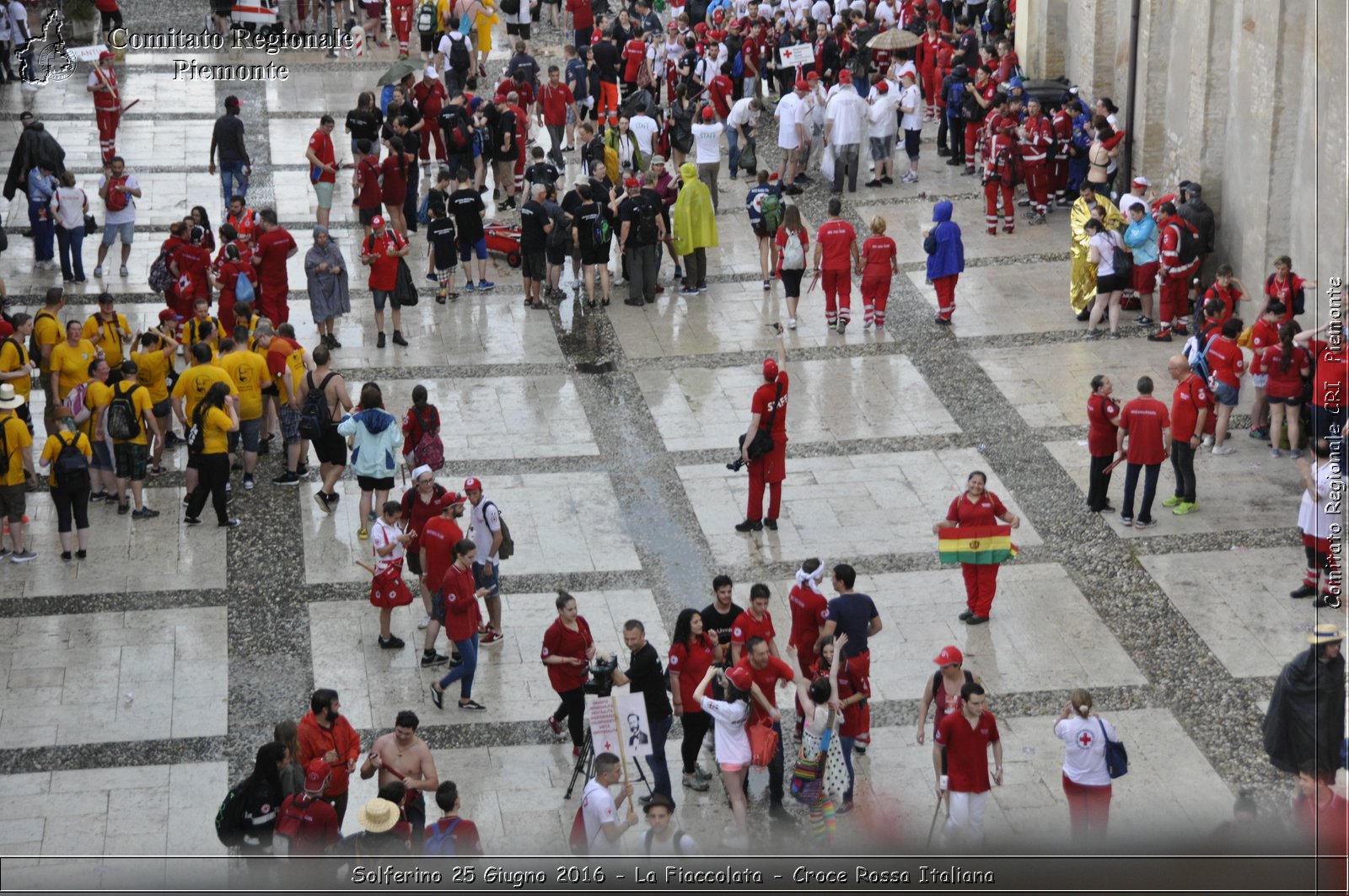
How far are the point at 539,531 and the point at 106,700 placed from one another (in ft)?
13.6

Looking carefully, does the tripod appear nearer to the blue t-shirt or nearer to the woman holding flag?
the blue t-shirt

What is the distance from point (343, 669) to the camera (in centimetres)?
1441

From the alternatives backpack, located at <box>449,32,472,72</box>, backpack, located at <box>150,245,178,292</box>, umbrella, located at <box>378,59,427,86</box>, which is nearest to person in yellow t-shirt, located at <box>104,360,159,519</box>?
backpack, located at <box>150,245,178,292</box>

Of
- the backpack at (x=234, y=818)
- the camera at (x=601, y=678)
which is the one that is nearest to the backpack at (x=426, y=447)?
the camera at (x=601, y=678)

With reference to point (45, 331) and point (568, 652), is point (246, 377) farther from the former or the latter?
point (568, 652)

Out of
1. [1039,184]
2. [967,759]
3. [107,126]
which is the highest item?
[107,126]

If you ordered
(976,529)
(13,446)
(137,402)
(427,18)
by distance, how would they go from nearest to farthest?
(976,529), (13,446), (137,402), (427,18)

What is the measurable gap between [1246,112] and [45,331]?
41.2ft

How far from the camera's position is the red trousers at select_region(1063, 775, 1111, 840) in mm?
11922

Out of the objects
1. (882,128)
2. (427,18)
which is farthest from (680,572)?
(427,18)

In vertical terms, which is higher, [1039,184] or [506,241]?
[1039,184]

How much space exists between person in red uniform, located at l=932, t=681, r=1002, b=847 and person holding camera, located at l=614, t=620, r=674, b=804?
73.6 inches

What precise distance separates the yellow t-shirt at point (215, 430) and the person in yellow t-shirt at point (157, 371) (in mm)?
1039

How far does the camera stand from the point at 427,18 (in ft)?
101
